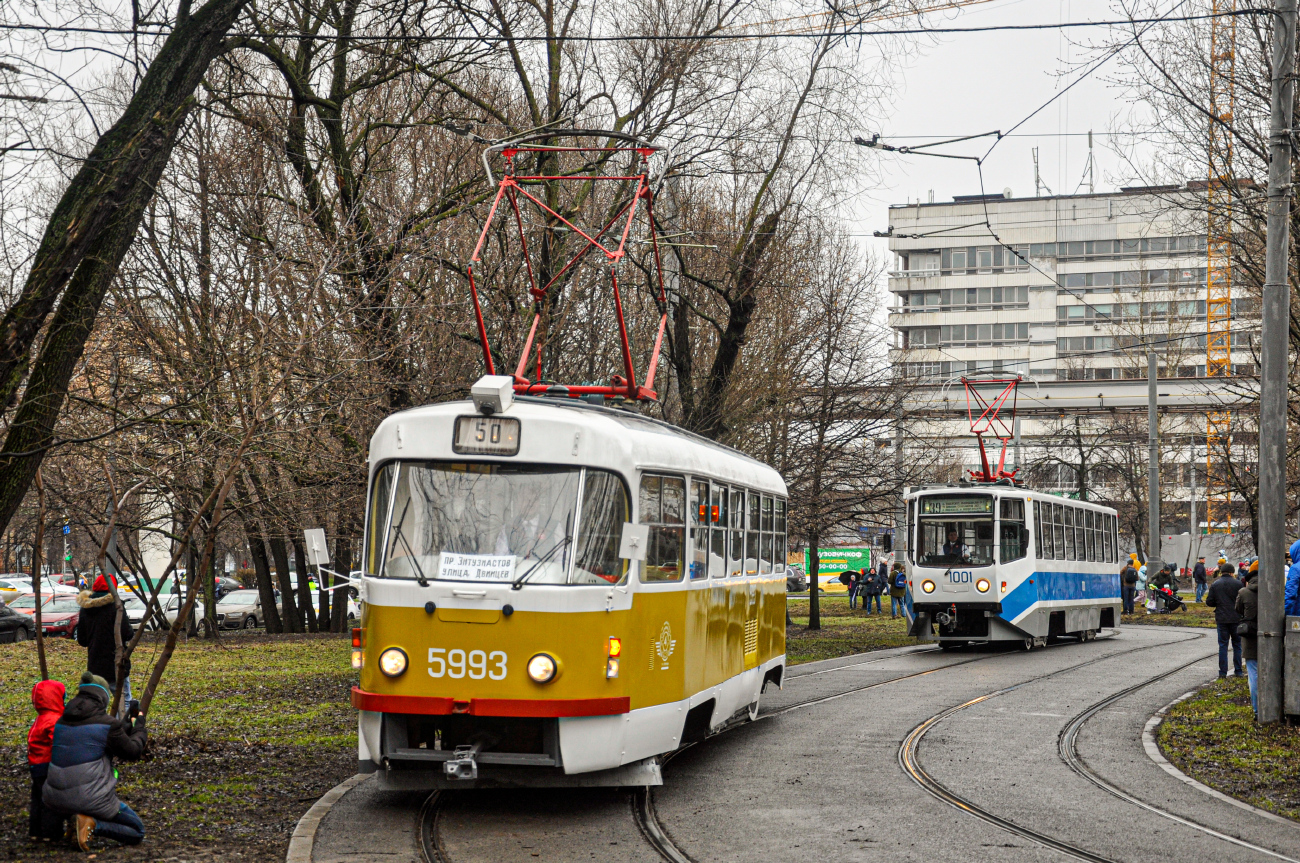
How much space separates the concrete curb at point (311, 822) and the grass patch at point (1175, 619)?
2804 centimetres

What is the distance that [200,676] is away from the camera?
20859mm

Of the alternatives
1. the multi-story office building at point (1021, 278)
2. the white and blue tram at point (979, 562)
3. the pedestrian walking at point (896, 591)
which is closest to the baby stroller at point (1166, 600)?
the pedestrian walking at point (896, 591)

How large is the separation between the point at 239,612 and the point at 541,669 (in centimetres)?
3722

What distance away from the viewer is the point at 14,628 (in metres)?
33.3

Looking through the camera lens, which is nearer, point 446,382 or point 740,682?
point 740,682

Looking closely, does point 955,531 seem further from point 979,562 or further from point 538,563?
point 538,563

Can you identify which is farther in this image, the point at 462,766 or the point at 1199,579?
the point at 1199,579

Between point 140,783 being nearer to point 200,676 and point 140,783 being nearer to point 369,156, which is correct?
point 369,156

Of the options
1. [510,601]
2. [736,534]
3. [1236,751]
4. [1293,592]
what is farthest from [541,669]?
[1293,592]

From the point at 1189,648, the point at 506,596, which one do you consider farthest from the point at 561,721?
the point at 1189,648

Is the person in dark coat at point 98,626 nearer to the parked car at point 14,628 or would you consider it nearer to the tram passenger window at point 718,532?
the tram passenger window at point 718,532

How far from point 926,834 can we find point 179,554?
5.55 m

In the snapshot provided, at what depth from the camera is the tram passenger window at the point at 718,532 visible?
11.3m

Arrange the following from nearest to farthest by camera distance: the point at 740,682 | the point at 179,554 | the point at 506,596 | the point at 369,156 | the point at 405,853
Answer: the point at 405,853 < the point at 506,596 < the point at 179,554 < the point at 740,682 < the point at 369,156
